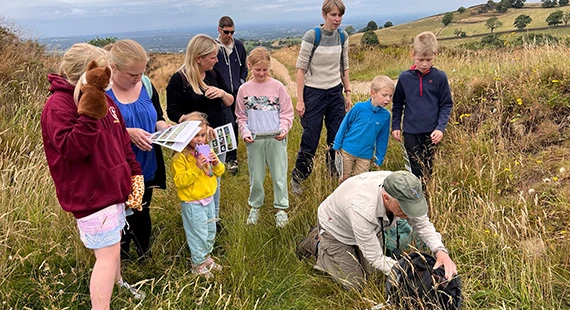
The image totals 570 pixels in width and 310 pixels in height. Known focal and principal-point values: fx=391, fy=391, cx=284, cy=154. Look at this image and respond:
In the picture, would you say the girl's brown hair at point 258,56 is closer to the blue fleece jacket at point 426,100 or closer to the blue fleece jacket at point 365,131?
the blue fleece jacket at point 365,131

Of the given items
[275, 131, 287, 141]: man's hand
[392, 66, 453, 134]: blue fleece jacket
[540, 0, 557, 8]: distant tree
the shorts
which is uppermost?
[540, 0, 557, 8]: distant tree

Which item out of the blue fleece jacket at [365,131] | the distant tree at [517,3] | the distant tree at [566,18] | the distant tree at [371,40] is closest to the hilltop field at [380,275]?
the blue fleece jacket at [365,131]

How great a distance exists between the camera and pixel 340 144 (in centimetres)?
412

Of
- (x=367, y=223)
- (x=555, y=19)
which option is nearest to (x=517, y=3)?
(x=555, y=19)

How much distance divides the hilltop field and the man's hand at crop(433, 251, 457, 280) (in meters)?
0.23

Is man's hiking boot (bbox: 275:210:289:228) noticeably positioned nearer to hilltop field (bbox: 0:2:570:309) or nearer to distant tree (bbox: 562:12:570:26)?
hilltop field (bbox: 0:2:570:309)

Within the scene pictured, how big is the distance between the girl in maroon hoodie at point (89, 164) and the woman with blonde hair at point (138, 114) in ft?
0.89

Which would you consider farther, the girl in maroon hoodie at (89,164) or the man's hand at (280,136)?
the man's hand at (280,136)

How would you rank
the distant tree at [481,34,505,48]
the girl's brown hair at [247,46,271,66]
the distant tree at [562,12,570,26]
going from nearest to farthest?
1. the girl's brown hair at [247,46,271,66]
2. the distant tree at [481,34,505,48]
3. the distant tree at [562,12,570,26]

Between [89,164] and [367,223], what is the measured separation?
1720mm

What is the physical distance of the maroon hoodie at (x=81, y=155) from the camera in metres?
1.99

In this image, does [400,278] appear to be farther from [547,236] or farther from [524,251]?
[547,236]

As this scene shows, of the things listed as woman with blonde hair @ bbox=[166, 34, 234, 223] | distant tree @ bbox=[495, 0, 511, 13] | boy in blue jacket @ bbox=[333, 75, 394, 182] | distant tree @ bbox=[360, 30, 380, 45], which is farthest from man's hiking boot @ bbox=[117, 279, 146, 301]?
distant tree @ bbox=[495, 0, 511, 13]

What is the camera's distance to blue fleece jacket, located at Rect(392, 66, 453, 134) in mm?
3811
